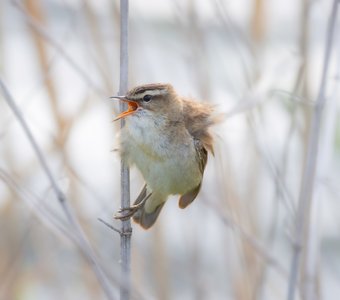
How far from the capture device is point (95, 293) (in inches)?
136

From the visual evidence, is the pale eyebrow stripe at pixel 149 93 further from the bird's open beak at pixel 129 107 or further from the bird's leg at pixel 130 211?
the bird's leg at pixel 130 211

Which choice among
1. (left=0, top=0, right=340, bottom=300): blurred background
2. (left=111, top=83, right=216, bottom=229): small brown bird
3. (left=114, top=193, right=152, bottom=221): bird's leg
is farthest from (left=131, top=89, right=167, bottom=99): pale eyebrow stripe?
(left=114, top=193, right=152, bottom=221): bird's leg

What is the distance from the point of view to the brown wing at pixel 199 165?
8.59 feet

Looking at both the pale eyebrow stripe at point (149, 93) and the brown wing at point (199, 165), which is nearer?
the pale eyebrow stripe at point (149, 93)

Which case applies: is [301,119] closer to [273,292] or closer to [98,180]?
[273,292]

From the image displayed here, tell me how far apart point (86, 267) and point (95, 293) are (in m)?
0.12

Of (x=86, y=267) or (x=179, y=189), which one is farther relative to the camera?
(x=86, y=267)

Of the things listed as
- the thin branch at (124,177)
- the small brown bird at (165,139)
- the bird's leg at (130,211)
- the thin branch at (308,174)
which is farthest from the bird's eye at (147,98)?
the thin branch at (308,174)

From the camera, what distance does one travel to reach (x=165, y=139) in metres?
2.55

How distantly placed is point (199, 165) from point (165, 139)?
0.15 m

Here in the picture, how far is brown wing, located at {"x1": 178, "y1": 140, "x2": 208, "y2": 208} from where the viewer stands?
262cm

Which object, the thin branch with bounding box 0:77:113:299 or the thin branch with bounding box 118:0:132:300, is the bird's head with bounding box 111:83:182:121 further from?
the thin branch with bounding box 0:77:113:299

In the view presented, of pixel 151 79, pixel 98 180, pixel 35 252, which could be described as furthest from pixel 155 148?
pixel 98 180

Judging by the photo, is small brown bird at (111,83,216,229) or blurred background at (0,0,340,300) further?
blurred background at (0,0,340,300)
